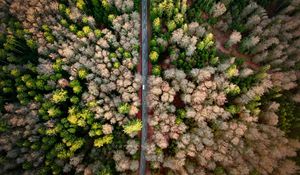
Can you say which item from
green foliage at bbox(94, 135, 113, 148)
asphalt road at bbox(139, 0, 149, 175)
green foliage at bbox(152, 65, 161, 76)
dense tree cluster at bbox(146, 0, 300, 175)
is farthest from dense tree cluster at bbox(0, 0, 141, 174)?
dense tree cluster at bbox(146, 0, 300, 175)

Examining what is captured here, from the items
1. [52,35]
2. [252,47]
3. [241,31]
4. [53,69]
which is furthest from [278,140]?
[52,35]

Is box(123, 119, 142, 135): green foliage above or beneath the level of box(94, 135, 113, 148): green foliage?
Answer: above

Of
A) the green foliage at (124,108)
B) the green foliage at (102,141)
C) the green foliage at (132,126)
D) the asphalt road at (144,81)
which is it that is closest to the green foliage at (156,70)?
the asphalt road at (144,81)

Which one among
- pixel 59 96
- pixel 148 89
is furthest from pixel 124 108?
pixel 59 96

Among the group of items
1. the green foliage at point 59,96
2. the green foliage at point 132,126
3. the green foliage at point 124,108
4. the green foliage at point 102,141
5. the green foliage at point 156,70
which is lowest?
the green foliage at point 102,141

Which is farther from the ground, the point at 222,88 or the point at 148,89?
the point at 148,89

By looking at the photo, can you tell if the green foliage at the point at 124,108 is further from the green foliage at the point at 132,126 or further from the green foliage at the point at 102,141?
the green foliage at the point at 102,141

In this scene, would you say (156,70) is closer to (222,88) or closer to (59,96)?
(222,88)

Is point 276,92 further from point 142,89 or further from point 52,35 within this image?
point 52,35

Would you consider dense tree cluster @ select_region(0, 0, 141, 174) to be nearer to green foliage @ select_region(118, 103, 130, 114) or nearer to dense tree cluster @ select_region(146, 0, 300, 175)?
green foliage @ select_region(118, 103, 130, 114)
